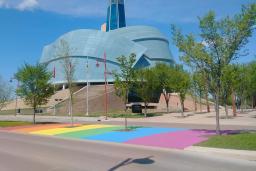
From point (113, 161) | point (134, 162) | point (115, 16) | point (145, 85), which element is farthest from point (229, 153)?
point (115, 16)

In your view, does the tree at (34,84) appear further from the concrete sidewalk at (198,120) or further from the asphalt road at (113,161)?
the asphalt road at (113,161)

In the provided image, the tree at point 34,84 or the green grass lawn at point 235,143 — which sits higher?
the tree at point 34,84

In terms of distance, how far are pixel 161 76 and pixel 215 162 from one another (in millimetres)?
44226

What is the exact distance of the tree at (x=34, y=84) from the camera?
120 ft

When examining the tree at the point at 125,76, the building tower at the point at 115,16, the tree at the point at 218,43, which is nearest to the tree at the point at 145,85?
the tree at the point at 125,76

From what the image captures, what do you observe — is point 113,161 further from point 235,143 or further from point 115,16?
point 115,16

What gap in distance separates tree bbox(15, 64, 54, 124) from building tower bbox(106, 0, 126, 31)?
3739 inches

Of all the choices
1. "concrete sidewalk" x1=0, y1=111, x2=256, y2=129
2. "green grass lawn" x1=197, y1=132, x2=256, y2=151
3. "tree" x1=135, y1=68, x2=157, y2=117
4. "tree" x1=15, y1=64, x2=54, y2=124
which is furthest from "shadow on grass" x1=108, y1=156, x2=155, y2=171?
"tree" x1=135, y1=68, x2=157, y2=117

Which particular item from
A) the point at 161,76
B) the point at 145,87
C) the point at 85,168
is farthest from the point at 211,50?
the point at 161,76

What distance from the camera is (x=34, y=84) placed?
121ft

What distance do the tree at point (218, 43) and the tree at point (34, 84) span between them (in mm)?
21102

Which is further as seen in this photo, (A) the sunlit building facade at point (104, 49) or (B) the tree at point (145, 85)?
(A) the sunlit building facade at point (104, 49)

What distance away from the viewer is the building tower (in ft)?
429

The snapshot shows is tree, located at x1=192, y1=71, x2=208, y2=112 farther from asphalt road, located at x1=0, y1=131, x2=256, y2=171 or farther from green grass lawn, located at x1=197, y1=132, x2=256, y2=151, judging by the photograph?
asphalt road, located at x1=0, y1=131, x2=256, y2=171
